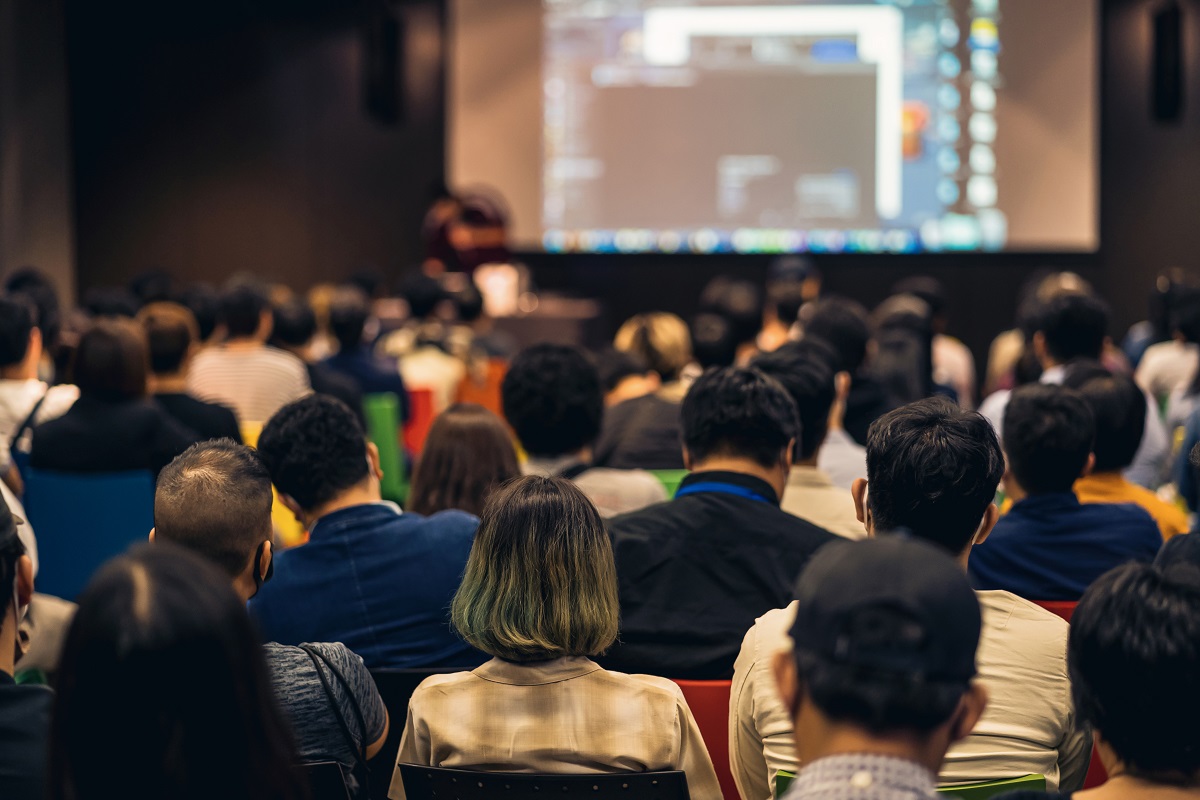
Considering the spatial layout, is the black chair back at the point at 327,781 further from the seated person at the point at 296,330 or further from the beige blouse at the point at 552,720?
the seated person at the point at 296,330

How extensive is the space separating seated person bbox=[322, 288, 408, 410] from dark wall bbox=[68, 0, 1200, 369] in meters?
4.81

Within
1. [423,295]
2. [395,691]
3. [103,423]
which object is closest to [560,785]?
[395,691]

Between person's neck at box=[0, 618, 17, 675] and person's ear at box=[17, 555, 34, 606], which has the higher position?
person's ear at box=[17, 555, 34, 606]

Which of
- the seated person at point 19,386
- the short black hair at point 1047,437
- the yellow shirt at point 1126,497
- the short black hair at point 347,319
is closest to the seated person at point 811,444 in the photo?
the short black hair at point 1047,437

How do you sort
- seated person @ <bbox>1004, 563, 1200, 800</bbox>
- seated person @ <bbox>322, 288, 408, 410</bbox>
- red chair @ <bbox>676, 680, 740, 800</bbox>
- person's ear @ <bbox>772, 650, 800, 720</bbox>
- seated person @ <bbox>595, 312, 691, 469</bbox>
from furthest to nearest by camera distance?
seated person @ <bbox>322, 288, 408, 410</bbox> < seated person @ <bbox>595, 312, 691, 469</bbox> < red chair @ <bbox>676, 680, 740, 800</bbox> < seated person @ <bbox>1004, 563, 1200, 800</bbox> < person's ear @ <bbox>772, 650, 800, 720</bbox>

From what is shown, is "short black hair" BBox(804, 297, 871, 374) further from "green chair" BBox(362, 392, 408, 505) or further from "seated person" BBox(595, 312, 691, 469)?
"green chair" BBox(362, 392, 408, 505)

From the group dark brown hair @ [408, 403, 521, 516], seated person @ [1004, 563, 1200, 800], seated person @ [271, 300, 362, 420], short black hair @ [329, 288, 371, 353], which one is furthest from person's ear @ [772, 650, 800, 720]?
short black hair @ [329, 288, 371, 353]

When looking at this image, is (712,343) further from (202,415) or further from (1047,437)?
(1047,437)

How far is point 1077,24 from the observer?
9.88 metres

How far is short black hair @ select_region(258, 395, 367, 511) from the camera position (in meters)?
2.71

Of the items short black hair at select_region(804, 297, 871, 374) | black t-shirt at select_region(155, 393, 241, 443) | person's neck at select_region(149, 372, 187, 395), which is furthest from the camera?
short black hair at select_region(804, 297, 871, 374)

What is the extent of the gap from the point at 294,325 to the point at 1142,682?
4.90m

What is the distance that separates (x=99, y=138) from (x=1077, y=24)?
775 cm

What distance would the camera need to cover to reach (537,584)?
1.94 metres
